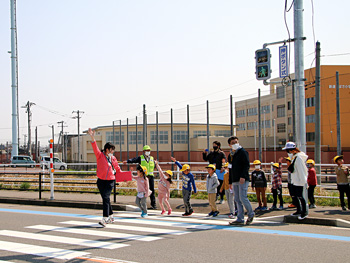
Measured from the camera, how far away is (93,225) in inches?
392

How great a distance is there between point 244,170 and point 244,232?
1390 millimetres

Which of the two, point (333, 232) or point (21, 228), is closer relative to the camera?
point (333, 232)

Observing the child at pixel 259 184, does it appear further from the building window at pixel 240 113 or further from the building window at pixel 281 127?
the building window at pixel 240 113

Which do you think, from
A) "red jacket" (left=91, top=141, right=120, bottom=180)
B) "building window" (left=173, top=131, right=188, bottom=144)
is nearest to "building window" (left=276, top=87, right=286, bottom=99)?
"building window" (left=173, top=131, right=188, bottom=144)

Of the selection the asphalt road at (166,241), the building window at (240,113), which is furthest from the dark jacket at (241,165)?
the building window at (240,113)

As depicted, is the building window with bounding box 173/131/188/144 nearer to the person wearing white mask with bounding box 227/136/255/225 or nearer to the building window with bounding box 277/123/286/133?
the building window with bounding box 277/123/286/133

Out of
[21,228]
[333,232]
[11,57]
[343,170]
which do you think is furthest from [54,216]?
[11,57]

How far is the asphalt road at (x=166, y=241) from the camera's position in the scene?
655 centimetres

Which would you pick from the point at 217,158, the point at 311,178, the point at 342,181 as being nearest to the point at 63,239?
the point at 217,158

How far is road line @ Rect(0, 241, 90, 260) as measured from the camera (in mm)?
6798

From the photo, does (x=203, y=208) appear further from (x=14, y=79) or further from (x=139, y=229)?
(x=14, y=79)

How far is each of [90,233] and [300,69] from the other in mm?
7137

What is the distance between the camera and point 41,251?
717 centimetres

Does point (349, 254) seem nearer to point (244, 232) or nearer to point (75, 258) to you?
point (244, 232)
